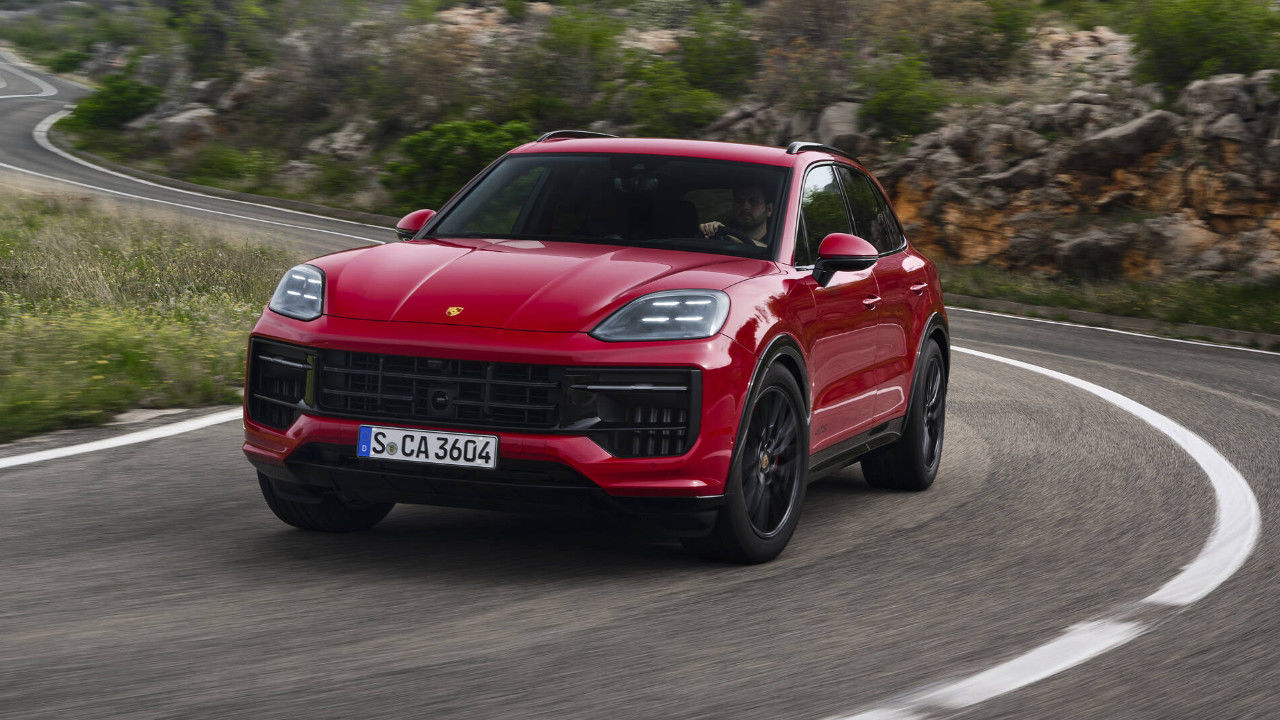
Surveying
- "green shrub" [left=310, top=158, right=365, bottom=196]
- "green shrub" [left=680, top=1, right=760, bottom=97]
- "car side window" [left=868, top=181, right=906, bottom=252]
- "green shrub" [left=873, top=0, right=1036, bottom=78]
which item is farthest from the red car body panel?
"green shrub" [left=310, top=158, right=365, bottom=196]

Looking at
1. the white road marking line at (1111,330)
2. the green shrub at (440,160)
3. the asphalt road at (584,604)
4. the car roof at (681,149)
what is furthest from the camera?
the green shrub at (440,160)

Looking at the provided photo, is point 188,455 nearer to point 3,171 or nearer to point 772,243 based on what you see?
point 772,243

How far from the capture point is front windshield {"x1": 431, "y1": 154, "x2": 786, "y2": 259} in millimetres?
6121

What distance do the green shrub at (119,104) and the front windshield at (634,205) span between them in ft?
132

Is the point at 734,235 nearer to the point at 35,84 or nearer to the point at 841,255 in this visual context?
the point at 841,255

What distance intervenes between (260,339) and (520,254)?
1.01 m

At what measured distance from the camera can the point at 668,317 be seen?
203 inches

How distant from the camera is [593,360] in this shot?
16.2 feet

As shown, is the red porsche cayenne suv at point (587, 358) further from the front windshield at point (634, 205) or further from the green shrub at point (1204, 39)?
the green shrub at point (1204, 39)

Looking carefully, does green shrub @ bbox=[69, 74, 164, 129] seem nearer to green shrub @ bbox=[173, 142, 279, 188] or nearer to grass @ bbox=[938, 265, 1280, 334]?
green shrub @ bbox=[173, 142, 279, 188]

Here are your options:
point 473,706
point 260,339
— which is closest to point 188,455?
point 260,339

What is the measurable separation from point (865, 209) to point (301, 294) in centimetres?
313

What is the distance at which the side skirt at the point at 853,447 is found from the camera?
615 cm

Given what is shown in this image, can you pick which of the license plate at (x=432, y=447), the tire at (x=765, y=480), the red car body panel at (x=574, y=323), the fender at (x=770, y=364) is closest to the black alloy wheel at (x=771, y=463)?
the tire at (x=765, y=480)
